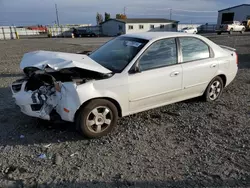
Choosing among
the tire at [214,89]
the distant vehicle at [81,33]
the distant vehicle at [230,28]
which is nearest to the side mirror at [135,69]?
the tire at [214,89]

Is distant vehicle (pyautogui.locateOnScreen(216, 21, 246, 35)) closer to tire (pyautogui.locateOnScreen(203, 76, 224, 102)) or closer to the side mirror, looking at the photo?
tire (pyautogui.locateOnScreen(203, 76, 224, 102))

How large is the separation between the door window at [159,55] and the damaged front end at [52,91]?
2.58 feet

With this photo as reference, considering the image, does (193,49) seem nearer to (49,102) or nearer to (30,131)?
(49,102)

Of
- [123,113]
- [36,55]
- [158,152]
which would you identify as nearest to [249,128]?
[158,152]

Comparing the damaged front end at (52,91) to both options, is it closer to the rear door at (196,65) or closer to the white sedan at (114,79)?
the white sedan at (114,79)

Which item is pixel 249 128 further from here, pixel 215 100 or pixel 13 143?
pixel 13 143

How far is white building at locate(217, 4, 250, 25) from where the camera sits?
153 ft

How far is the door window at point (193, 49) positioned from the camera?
4410 millimetres

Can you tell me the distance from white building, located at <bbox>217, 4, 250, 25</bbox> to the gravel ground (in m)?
51.1

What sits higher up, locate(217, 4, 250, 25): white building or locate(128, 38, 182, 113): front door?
locate(217, 4, 250, 25): white building

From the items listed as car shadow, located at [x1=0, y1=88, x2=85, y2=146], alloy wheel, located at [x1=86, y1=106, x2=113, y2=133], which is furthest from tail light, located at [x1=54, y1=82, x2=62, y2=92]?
car shadow, located at [x1=0, y1=88, x2=85, y2=146]

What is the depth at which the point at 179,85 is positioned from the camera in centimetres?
434

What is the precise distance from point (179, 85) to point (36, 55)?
9.20 feet

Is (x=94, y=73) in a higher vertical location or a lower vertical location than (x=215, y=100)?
higher
